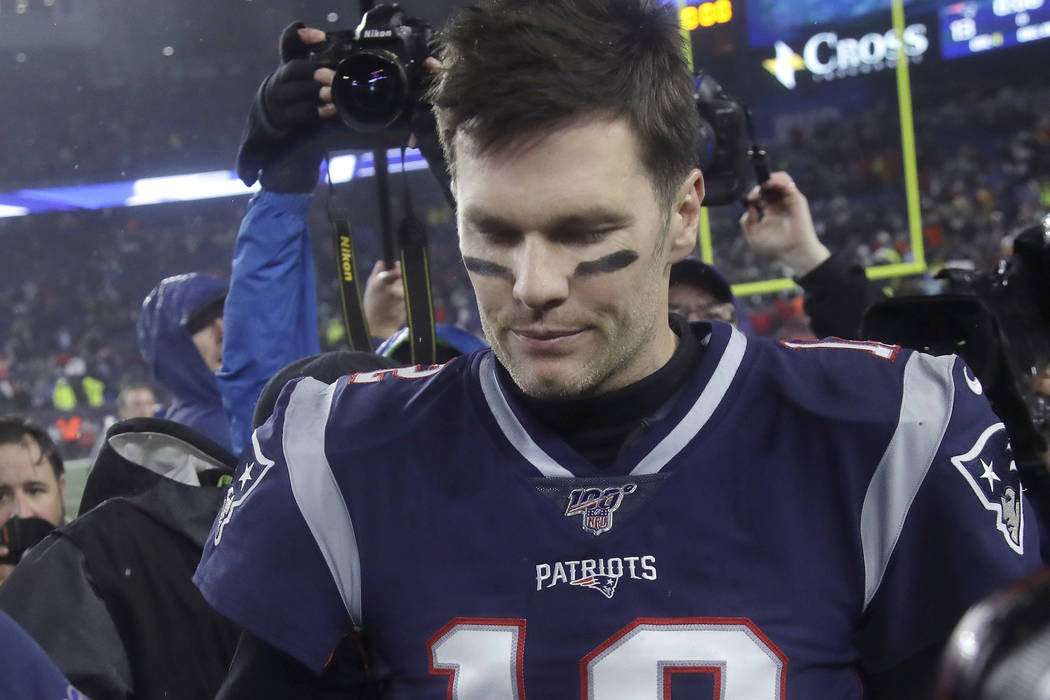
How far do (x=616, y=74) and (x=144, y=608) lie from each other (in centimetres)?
70

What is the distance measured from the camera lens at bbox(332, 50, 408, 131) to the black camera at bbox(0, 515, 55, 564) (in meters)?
0.68

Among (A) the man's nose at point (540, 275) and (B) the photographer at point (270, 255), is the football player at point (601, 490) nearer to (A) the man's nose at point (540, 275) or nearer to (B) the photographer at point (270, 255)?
(A) the man's nose at point (540, 275)

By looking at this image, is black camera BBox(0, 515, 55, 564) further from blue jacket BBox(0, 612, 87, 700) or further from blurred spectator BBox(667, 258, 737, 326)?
blurred spectator BBox(667, 258, 737, 326)

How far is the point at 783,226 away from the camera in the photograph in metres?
1.76

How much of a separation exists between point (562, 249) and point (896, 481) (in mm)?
304

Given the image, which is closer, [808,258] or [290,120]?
[290,120]

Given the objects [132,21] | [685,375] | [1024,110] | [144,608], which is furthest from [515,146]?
[1024,110]

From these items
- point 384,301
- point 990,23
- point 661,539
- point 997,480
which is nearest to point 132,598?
point 661,539

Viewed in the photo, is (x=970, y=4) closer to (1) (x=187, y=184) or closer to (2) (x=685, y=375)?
(1) (x=187, y=184)

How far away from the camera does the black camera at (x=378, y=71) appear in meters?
1.40

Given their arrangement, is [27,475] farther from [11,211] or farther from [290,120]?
[11,211]

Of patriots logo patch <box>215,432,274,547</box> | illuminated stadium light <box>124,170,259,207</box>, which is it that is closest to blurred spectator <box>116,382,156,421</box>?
illuminated stadium light <box>124,170,259,207</box>

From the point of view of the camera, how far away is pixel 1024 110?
9867mm

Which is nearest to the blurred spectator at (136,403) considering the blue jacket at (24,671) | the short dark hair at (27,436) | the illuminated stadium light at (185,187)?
the illuminated stadium light at (185,187)
